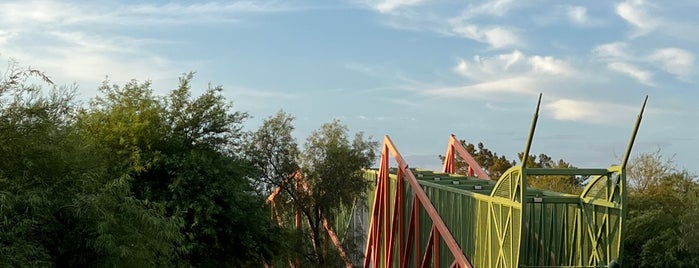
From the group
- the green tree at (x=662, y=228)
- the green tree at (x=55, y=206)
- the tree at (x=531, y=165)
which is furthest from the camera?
the tree at (x=531, y=165)

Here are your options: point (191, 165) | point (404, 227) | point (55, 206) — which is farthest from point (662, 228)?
point (55, 206)

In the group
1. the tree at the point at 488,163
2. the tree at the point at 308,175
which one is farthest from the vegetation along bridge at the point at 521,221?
the tree at the point at 488,163

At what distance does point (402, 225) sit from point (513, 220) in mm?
15387

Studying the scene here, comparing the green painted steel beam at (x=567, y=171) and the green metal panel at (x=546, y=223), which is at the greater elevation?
the green painted steel beam at (x=567, y=171)

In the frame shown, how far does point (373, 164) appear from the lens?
35.8m

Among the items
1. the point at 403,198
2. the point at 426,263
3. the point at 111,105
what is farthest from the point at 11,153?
the point at 403,198

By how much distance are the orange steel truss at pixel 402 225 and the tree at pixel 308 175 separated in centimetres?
165

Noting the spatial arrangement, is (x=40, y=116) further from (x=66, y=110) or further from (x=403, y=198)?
(x=403, y=198)

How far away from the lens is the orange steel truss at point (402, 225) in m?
25.6

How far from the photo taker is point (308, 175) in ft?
111

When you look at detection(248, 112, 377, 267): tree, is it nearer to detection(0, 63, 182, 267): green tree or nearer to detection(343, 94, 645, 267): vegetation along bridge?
detection(343, 94, 645, 267): vegetation along bridge

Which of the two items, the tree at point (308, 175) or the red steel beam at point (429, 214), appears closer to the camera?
the red steel beam at point (429, 214)

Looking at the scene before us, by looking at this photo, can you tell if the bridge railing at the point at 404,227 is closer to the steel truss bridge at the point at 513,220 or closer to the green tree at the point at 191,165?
the steel truss bridge at the point at 513,220

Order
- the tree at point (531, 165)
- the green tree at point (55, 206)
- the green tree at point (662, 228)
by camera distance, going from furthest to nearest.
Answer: the tree at point (531, 165), the green tree at point (662, 228), the green tree at point (55, 206)
